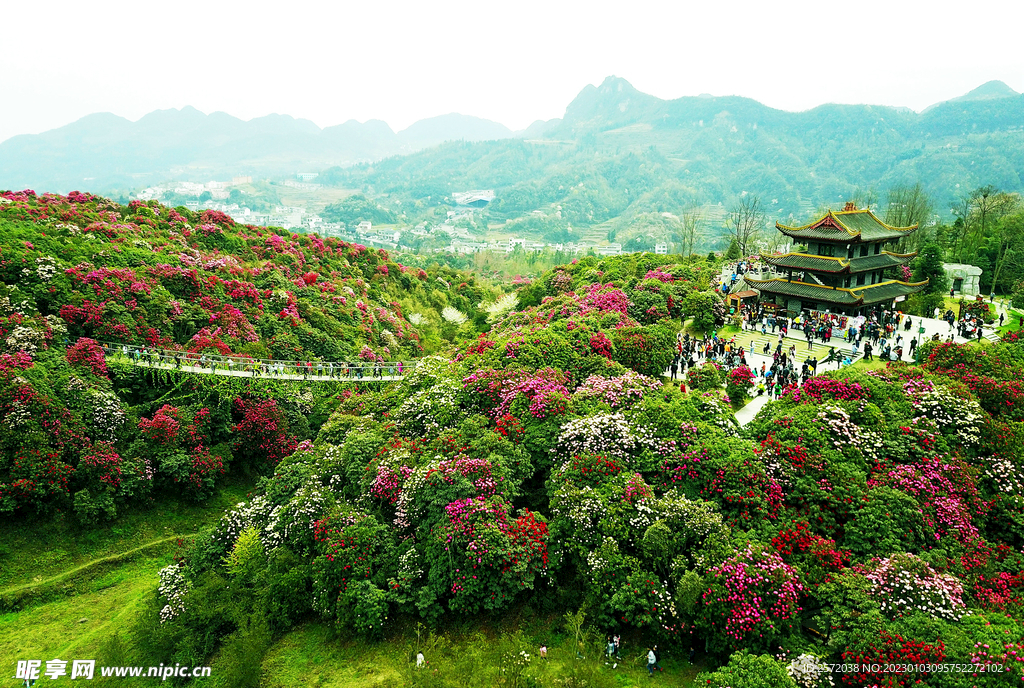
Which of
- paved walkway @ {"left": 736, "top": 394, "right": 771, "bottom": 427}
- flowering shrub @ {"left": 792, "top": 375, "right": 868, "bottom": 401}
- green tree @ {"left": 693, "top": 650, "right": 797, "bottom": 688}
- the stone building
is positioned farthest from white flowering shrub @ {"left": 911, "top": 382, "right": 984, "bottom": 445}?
the stone building

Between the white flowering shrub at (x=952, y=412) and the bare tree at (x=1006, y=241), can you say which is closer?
the white flowering shrub at (x=952, y=412)

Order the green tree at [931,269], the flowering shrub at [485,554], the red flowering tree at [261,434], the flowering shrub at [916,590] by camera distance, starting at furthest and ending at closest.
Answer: the green tree at [931,269] < the red flowering tree at [261,434] < the flowering shrub at [485,554] < the flowering shrub at [916,590]

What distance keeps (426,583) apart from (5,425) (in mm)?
→ 15352

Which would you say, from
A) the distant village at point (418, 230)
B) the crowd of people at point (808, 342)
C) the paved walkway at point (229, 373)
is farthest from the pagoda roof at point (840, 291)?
the distant village at point (418, 230)

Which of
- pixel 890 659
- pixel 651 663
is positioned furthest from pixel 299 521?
pixel 890 659

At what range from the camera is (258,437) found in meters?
24.7

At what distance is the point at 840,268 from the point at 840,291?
1.09 meters

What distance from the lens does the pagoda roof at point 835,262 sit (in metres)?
26.6

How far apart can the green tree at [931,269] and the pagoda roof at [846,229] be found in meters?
5.05

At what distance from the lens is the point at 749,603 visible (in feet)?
36.2

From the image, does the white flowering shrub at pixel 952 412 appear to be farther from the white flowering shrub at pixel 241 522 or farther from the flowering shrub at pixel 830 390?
the white flowering shrub at pixel 241 522

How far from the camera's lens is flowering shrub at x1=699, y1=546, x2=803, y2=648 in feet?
36.0

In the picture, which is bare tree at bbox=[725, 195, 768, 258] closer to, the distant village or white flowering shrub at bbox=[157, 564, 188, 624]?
the distant village

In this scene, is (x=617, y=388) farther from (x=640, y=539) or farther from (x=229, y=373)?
(x=229, y=373)
